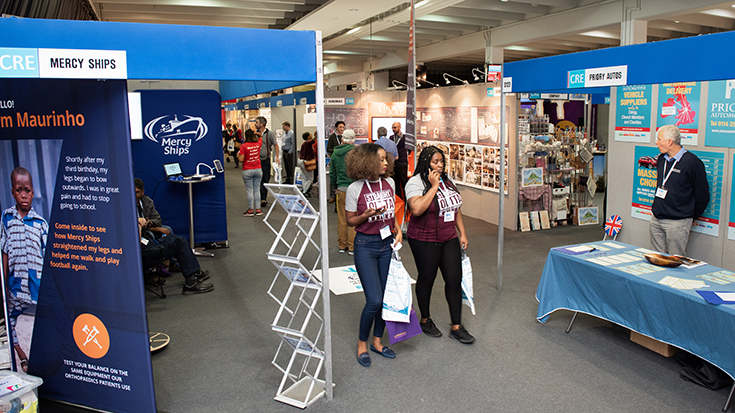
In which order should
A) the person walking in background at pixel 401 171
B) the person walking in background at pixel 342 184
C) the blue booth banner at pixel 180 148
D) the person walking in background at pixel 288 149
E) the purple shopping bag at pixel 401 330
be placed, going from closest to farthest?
1. the purple shopping bag at pixel 401 330
2. the blue booth banner at pixel 180 148
3. the person walking in background at pixel 342 184
4. the person walking in background at pixel 401 171
5. the person walking in background at pixel 288 149

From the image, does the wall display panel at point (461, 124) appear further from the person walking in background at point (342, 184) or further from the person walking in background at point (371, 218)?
the person walking in background at point (371, 218)

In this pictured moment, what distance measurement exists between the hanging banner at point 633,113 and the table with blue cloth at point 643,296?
6.05ft

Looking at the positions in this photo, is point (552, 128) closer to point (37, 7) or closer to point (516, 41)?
point (516, 41)

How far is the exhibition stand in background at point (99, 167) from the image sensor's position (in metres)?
2.35

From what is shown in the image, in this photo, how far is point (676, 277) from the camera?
339cm

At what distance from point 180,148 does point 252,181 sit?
7.85ft

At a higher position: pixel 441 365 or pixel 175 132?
pixel 175 132

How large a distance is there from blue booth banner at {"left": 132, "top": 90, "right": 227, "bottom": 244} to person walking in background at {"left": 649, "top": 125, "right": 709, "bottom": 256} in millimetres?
4695

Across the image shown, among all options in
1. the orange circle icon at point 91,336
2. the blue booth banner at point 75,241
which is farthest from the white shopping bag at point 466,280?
the orange circle icon at point 91,336

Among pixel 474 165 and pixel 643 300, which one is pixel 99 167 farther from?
pixel 474 165

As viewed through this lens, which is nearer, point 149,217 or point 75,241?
point 75,241

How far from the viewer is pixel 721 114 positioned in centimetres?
460

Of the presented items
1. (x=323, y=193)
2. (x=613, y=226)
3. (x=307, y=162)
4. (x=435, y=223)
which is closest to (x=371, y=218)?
(x=323, y=193)

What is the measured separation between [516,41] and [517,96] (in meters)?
2.91
